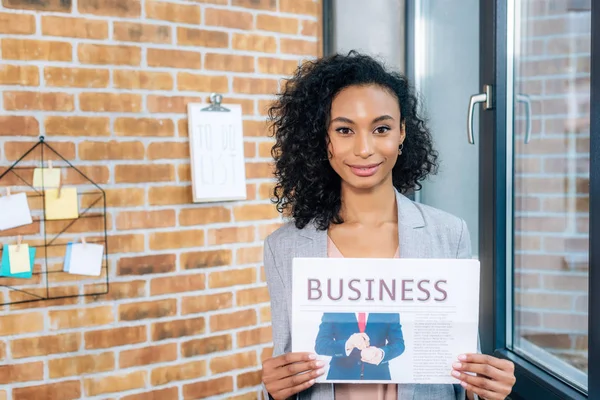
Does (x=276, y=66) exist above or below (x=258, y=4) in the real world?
below

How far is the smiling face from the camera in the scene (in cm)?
119

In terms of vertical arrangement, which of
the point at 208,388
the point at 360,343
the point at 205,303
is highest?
the point at 360,343

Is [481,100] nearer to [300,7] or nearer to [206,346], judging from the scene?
[300,7]

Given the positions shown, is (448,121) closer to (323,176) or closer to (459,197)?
(459,197)

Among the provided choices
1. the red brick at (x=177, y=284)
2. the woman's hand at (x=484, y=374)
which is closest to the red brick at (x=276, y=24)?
the red brick at (x=177, y=284)

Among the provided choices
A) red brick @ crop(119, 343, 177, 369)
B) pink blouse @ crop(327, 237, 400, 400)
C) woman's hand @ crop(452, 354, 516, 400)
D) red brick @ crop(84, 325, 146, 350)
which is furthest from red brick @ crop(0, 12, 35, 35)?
woman's hand @ crop(452, 354, 516, 400)

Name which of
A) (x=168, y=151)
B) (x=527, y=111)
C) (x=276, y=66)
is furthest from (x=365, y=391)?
(x=276, y=66)

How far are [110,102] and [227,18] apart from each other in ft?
1.71

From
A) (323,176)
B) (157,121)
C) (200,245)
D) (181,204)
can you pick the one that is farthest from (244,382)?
(323,176)

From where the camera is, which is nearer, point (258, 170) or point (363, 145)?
point (363, 145)

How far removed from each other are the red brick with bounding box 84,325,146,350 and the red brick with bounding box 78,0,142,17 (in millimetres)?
1025

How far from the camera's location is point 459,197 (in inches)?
81.0

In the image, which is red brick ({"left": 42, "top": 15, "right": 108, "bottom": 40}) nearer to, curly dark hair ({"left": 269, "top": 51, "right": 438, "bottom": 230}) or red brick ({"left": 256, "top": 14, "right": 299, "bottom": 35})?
red brick ({"left": 256, "top": 14, "right": 299, "bottom": 35})

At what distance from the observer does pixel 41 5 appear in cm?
180
